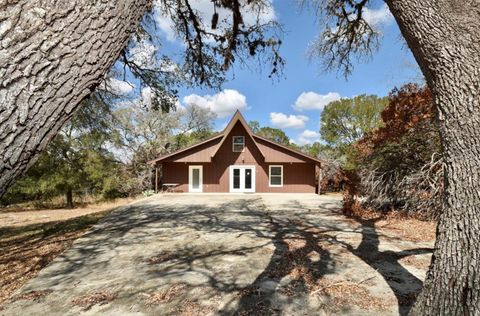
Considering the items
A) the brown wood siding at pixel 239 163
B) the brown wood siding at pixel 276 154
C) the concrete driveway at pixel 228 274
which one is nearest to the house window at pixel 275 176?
the brown wood siding at pixel 239 163

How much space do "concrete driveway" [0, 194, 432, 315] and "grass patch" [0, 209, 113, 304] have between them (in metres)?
0.25

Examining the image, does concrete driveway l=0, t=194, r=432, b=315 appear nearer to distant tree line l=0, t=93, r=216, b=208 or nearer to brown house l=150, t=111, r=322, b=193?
distant tree line l=0, t=93, r=216, b=208

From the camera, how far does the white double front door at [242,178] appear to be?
20.7 metres

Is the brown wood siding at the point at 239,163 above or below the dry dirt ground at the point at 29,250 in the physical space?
above

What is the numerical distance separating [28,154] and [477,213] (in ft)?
8.05

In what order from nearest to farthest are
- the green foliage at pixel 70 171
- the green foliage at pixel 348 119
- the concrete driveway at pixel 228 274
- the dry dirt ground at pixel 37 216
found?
the concrete driveway at pixel 228 274, the dry dirt ground at pixel 37 216, the green foliage at pixel 70 171, the green foliage at pixel 348 119

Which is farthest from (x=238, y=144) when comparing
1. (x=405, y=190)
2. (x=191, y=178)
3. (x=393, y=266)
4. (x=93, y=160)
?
(x=393, y=266)

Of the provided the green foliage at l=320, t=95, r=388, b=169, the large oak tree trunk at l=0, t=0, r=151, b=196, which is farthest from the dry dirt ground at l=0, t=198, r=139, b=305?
the green foliage at l=320, t=95, r=388, b=169

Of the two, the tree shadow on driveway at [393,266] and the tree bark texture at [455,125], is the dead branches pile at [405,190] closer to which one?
the tree shadow on driveway at [393,266]

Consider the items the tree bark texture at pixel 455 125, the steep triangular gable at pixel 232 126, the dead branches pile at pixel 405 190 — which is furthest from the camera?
the steep triangular gable at pixel 232 126

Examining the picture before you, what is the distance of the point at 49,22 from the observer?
102 cm

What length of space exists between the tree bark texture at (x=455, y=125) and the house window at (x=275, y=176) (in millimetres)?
18844

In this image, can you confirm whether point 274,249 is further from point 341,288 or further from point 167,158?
point 167,158

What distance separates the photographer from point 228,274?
4.56 m
